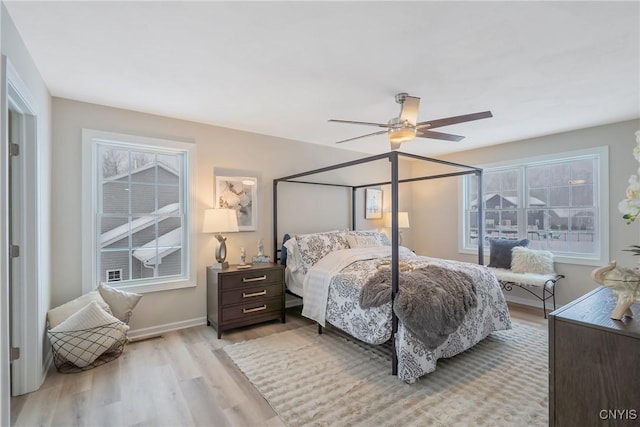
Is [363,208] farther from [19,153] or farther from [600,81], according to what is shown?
[19,153]

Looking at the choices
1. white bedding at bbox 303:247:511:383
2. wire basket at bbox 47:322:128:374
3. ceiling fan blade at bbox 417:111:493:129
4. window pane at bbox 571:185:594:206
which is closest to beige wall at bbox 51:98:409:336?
wire basket at bbox 47:322:128:374

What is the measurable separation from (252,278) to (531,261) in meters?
3.67

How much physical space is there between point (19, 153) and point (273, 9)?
6.69 feet

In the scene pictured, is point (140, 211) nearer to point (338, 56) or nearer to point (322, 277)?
point (322, 277)

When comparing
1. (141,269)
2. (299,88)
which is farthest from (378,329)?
(141,269)

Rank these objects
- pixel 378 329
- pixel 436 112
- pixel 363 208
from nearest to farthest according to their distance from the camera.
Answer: pixel 378 329 → pixel 436 112 → pixel 363 208

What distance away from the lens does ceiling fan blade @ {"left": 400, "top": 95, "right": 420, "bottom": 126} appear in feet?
8.50

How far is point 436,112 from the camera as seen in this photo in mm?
3205

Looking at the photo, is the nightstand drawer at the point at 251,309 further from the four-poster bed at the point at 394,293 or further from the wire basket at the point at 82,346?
the wire basket at the point at 82,346

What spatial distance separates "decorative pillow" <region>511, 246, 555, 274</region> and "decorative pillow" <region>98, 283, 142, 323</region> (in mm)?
4677

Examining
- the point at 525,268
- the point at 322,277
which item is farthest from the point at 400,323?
the point at 525,268

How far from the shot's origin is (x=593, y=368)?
3.92 ft

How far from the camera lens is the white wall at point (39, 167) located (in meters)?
1.65

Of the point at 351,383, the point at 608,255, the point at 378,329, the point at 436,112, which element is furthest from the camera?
the point at 608,255
